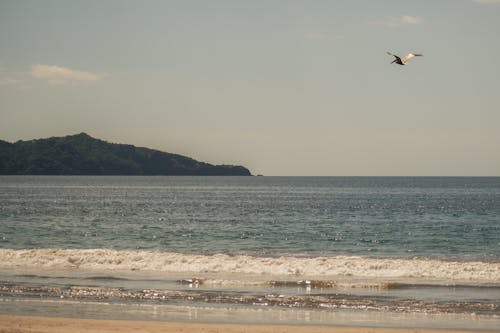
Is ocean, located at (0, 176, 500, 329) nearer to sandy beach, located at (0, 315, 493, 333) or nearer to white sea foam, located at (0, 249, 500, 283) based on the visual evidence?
white sea foam, located at (0, 249, 500, 283)

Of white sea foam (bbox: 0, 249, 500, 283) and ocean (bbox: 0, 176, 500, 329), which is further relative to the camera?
white sea foam (bbox: 0, 249, 500, 283)

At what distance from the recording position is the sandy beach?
21.0 meters

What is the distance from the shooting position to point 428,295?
27.7m

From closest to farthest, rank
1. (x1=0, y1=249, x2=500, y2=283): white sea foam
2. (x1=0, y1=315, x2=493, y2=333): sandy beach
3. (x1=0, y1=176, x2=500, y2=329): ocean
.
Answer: (x1=0, y1=315, x2=493, y2=333): sandy beach
(x1=0, y1=176, x2=500, y2=329): ocean
(x1=0, y1=249, x2=500, y2=283): white sea foam

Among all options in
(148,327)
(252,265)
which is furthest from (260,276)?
(148,327)

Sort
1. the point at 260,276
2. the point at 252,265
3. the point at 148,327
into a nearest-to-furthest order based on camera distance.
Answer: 1. the point at 148,327
2. the point at 260,276
3. the point at 252,265

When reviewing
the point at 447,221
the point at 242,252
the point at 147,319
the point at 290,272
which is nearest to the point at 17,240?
the point at 242,252

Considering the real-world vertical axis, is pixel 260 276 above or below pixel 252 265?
below

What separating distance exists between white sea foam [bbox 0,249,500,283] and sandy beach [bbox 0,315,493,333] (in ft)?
37.8

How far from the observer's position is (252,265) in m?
36.1

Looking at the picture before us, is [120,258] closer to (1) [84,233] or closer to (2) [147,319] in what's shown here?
(2) [147,319]

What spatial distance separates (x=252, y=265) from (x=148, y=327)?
14991 mm

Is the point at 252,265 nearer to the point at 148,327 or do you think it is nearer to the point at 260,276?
the point at 260,276

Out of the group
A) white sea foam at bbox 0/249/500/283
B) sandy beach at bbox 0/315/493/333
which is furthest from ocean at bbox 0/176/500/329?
sandy beach at bbox 0/315/493/333
